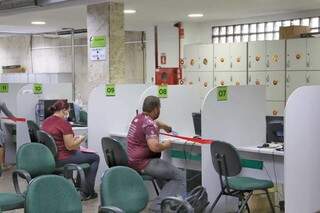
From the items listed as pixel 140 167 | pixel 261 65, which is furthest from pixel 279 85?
pixel 140 167

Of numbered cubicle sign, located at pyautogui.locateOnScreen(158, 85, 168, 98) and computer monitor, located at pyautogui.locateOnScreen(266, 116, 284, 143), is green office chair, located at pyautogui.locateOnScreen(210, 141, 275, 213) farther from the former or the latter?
numbered cubicle sign, located at pyautogui.locateOnScreen(158, 85, 168, 98)

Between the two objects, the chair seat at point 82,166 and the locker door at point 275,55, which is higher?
the locker door at point 275,55

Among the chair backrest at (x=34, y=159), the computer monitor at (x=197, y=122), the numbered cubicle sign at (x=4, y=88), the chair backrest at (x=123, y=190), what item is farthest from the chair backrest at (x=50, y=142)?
the numbered cubicle sign at (x=4, y=88)

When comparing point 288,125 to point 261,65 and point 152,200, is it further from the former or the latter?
point 261,65

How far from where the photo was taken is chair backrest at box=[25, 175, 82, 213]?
317 cm

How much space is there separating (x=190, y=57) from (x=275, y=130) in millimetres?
5248

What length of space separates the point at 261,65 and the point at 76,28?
5.00 metres

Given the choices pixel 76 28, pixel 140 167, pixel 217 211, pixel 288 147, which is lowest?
pixel 217 211

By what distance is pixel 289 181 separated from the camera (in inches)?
155

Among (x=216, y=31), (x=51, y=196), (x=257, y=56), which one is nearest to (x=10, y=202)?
(x=51, y=196)

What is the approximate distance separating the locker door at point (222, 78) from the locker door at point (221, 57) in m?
0.08

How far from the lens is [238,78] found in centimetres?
934

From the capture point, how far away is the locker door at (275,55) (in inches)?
340

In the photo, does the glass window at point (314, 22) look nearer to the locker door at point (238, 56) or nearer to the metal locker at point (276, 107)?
the locker door at point (238, 56)
